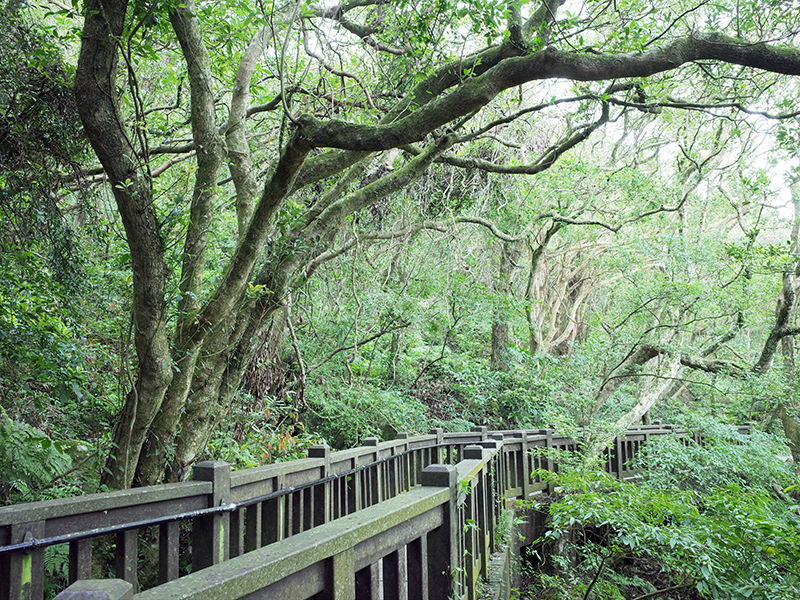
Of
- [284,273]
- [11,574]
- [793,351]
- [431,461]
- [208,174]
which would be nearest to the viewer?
[11,574]

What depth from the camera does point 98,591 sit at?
92 centimetres

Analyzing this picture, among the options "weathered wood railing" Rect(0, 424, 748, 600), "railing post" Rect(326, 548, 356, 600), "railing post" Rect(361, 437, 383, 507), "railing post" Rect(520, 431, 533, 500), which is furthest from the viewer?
"railing post" Rect(520, 431, 533, 500)

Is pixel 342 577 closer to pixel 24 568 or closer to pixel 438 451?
pixel 24 568

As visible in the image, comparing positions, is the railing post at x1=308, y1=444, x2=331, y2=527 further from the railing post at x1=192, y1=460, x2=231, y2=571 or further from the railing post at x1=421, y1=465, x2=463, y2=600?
the railing post at x1=421, y1=465, x2=463, y2=600

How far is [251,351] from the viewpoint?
5.07 metres

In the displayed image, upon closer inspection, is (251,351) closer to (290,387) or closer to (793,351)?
(290,387)

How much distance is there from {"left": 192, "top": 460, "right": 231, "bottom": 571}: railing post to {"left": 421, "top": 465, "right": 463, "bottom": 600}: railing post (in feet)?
3.88

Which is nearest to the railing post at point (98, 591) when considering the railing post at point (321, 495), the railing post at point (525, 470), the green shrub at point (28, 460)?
the green shrub at point (28, 460)

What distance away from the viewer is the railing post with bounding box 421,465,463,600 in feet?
7.79

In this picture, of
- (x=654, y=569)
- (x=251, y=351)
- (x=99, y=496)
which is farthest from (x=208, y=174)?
(x=654, y=569)

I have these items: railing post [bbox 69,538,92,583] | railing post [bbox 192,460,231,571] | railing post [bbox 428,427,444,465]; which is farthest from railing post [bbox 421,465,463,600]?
railing post [bbox 428,427,444,465]

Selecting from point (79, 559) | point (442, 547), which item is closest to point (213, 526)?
point (79, 559)

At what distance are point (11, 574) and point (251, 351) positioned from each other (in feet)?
9.85

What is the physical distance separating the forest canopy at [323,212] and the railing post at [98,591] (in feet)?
9.22
